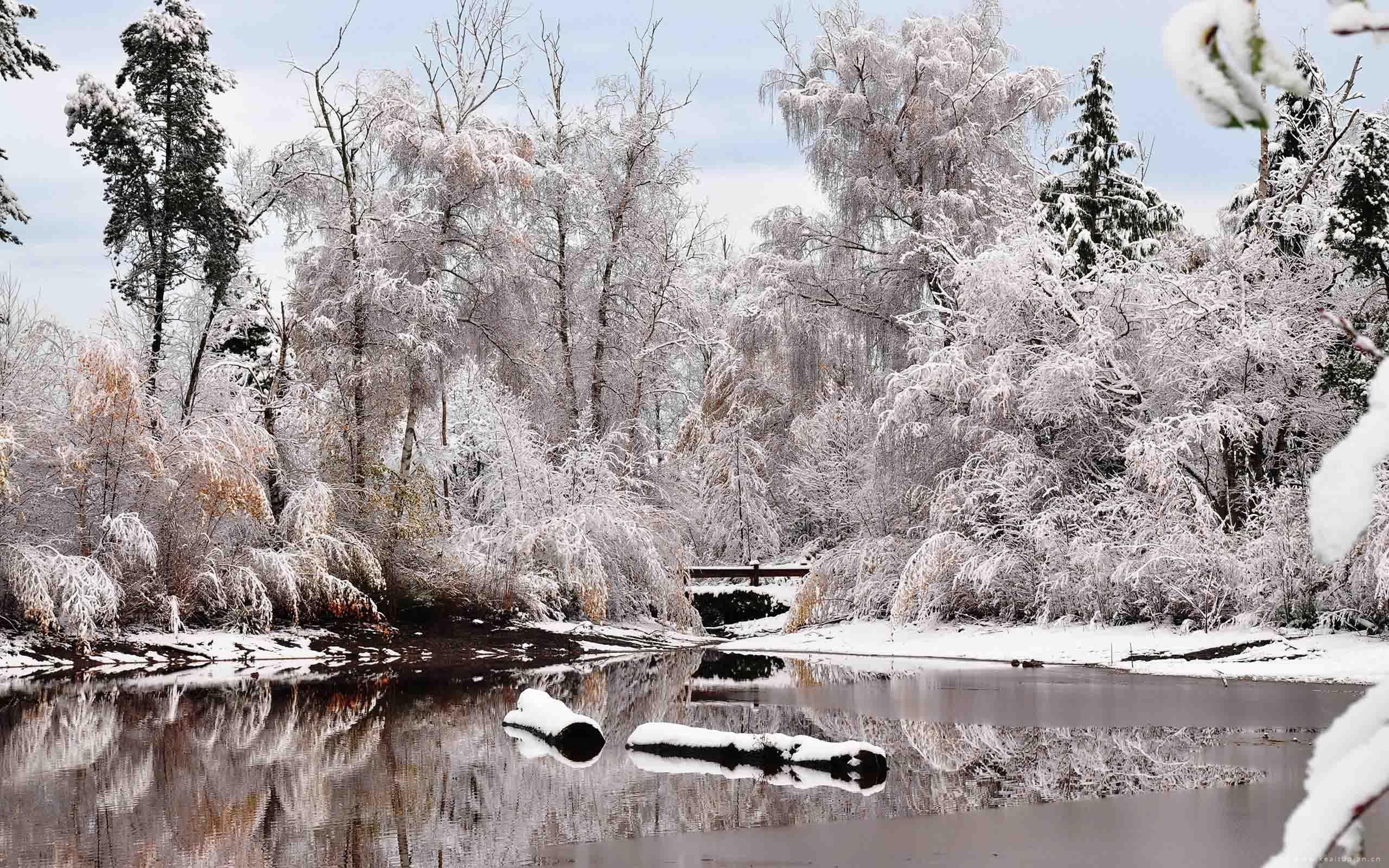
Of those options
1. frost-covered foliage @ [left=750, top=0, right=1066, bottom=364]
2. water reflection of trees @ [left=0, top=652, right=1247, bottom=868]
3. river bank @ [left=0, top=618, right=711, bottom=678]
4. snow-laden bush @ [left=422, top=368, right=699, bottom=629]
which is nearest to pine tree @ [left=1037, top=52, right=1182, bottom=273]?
frost-covered foliage @ [left=750, top=0, right=1066, bottom=364]

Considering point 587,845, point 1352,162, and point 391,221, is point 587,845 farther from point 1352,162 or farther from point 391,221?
point 391,221

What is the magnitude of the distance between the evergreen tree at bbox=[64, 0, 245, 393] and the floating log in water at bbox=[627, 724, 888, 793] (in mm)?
12232

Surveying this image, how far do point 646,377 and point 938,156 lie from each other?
7393 millimetres

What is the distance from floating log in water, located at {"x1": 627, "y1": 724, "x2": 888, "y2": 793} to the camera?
25.2 feet

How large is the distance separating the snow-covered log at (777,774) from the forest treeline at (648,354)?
771 cm

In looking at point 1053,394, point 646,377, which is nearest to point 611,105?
point 646,377

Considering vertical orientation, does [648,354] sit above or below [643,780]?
above

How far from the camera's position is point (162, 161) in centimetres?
1842

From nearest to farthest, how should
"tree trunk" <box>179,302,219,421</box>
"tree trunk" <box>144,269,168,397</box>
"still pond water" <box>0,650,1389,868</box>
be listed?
1. "still pond water" <box>0,650,1389,868</box>
2. "tree trunk" <box>179,302,219,421</box>
3. "tree trunk" <box>144,269,168,397</box>

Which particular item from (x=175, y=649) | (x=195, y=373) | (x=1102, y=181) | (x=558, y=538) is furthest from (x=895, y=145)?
(x=175, y=649)

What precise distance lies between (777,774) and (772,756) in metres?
0.15

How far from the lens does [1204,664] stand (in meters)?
13.4

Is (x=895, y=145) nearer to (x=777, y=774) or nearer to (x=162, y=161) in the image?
(x=162, y=161)

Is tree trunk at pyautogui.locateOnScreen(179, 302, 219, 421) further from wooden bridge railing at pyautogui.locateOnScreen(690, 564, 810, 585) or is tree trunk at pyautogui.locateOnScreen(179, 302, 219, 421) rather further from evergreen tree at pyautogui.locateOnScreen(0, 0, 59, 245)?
wooden bridge railing at pyautogui.locateOnScreen(690, 564, 810, 585)
